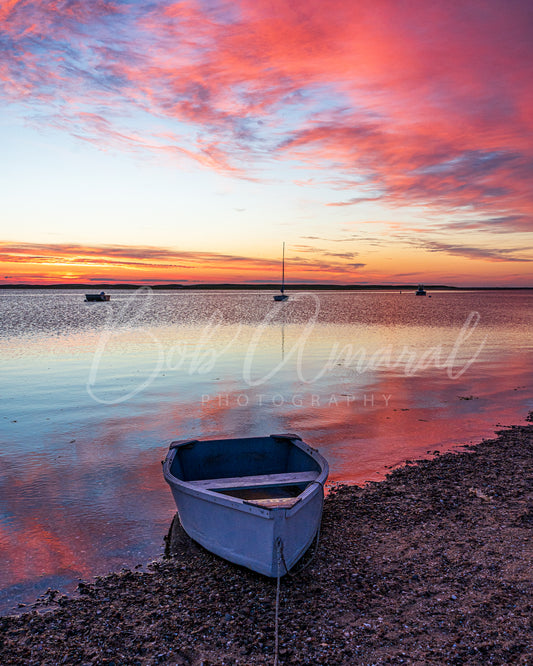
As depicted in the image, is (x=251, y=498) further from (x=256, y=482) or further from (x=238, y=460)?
(x=238, y=460)

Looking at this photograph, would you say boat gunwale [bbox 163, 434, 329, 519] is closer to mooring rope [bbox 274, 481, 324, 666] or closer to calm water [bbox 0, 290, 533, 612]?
mooring rope [bbox 274, 481, 324, 666]

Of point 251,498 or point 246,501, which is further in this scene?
point 251,498

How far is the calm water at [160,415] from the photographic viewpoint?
8133 mm

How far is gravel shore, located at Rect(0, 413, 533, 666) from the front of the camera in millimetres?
5082

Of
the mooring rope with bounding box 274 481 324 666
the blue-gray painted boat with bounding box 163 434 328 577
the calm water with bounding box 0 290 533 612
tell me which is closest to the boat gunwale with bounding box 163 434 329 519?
the blue-gray painted boat with bounding box 163 434 328 577

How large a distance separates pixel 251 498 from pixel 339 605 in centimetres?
264

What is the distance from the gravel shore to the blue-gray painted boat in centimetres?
35

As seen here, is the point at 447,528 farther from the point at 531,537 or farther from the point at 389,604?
the point at 389,604

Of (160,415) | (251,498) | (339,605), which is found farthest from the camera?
(160,415)

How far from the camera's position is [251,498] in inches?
321

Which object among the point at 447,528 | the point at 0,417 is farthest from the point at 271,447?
the point at 0,417
